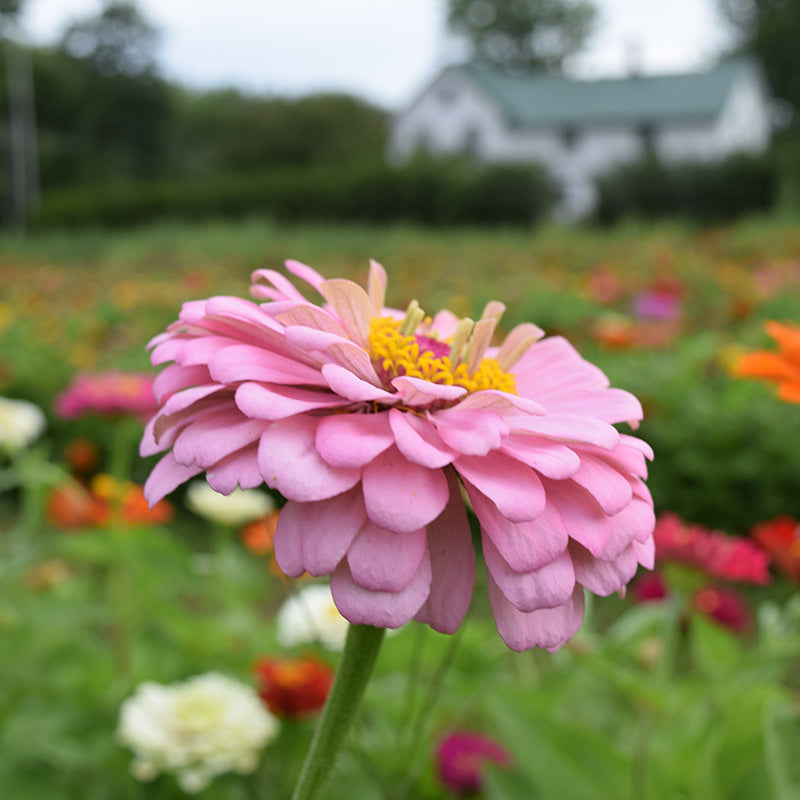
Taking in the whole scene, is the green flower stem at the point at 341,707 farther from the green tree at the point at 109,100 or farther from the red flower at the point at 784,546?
the green tree at the point at 109,100

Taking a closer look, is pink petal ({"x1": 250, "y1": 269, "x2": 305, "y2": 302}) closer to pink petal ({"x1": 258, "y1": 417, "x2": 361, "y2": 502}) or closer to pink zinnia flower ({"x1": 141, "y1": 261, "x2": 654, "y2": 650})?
pink zinnia flower ({"x1": 141, "y1": 261, "x2": 654, "y2": 650})

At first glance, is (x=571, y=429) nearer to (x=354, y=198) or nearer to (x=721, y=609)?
(x=721, y=609)

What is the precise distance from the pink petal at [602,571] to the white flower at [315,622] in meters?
0.69

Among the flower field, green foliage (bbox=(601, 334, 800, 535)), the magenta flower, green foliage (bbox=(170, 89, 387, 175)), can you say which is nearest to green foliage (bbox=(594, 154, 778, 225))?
green foliage (bbox=(601, 334, 800, 535))

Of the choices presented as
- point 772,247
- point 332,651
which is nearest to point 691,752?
point 332,651

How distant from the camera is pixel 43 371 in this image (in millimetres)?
3535

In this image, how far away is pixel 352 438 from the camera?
15.7 inches

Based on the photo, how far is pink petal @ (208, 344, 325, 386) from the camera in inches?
16.6

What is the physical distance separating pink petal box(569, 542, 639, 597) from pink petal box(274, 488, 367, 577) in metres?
0.11

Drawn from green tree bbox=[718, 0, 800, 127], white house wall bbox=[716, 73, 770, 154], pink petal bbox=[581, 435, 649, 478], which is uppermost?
green tree bbox=[718, 0, 800, 127]

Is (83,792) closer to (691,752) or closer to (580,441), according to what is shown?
(691,752)

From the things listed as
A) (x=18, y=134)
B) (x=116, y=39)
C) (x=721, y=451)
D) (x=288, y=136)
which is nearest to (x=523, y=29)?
(x=288, y=136)

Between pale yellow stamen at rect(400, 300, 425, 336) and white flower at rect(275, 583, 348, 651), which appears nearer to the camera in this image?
pale yellow stamen at rect(400, 300, 425, 336)

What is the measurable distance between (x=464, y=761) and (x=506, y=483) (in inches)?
29.6
